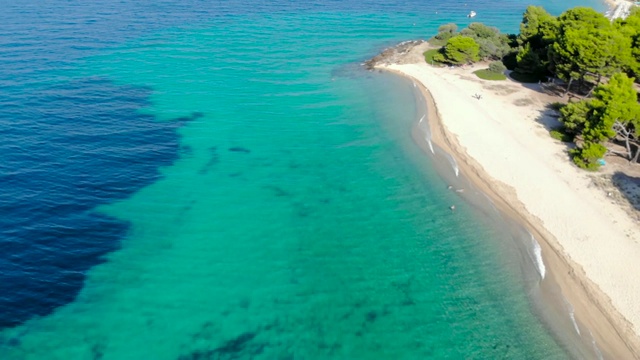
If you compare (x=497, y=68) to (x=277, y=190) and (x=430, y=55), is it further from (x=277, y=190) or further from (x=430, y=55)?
(x=277, y=190)

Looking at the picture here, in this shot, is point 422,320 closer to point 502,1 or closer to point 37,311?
point 37,311

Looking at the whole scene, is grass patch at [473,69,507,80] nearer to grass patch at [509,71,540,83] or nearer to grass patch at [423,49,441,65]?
grass patch at [509,71,540,83]

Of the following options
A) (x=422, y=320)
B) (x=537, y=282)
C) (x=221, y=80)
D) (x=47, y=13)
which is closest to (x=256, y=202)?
(x=422, y=320)

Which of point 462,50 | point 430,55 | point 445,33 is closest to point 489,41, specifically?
point 462,50

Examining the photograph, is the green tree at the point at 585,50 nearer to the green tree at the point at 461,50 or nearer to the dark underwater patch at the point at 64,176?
the green tree at the point at 461,50

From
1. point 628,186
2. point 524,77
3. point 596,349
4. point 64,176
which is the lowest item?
point 596,349

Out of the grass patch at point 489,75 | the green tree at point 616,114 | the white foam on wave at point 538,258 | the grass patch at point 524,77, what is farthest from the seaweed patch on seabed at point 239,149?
the grass patch at point 524,77
